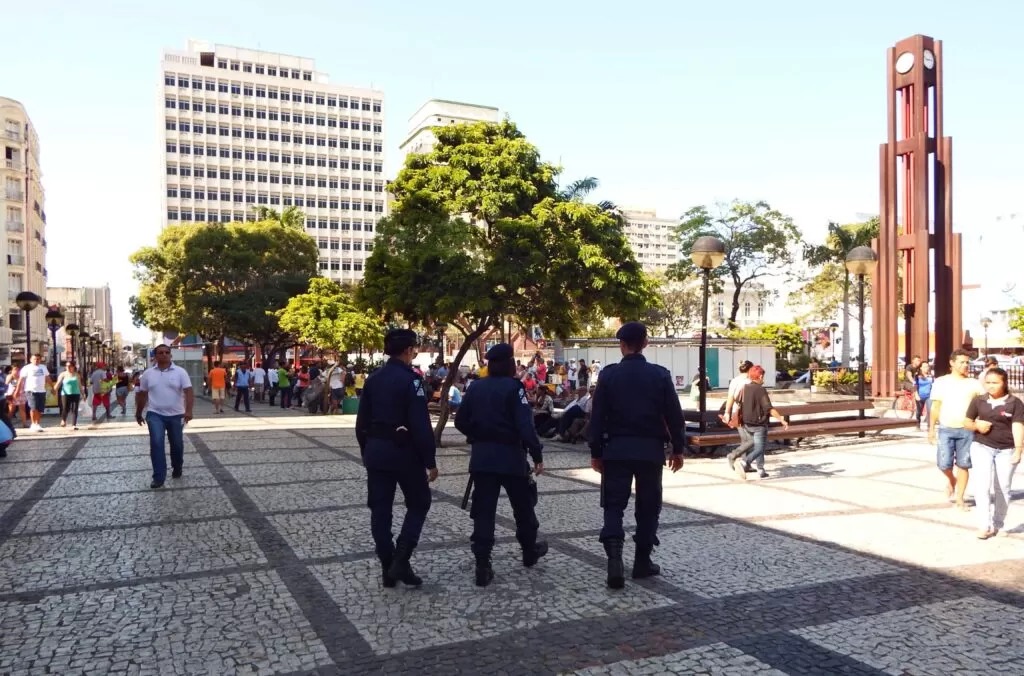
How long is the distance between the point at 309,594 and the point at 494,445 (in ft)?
4.82

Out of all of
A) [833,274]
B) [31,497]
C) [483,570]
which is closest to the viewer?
[483,570]

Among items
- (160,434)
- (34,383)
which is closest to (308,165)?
(34,383)

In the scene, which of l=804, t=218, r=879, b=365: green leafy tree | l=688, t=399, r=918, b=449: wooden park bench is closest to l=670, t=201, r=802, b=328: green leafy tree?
l=804, t=218, r=879, b=365: green leafy tree

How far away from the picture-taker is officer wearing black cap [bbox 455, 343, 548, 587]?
209 inches

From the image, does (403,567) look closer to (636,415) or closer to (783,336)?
(636,415)

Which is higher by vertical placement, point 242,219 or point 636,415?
point 242,219

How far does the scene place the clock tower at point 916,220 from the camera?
2494 cm

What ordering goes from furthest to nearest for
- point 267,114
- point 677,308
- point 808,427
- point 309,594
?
point 267,114
point 677,308
point 808,427
point 309,594

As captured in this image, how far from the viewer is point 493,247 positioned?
1325 cm

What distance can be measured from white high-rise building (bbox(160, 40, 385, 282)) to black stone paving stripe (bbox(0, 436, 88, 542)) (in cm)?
7996

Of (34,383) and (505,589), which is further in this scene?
(34,383)

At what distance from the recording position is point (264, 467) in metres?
11.3

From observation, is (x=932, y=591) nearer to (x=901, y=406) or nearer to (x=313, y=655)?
(x=313, y=655)

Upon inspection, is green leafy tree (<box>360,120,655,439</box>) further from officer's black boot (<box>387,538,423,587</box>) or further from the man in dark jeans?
officer's black boot (<box>387,538,423,587</box>)
